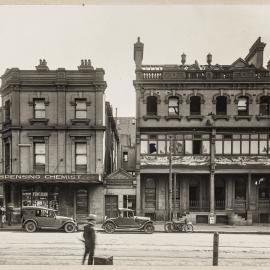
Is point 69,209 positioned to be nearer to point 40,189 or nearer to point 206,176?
point 40,189

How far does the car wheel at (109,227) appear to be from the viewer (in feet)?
72.7

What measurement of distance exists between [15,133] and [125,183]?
7.51 meters

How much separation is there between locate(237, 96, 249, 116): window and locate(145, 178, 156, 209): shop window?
7.12m

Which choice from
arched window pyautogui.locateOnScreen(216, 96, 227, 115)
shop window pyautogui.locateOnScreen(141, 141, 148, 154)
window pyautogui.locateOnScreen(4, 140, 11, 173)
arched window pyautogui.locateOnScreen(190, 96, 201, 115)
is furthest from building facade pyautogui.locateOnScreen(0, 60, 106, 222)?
arched window pyautogui.locateOnScreen(216, 96, 227, 115)

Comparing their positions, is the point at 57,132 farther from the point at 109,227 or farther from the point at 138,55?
the point at 109,227

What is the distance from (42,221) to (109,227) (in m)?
3.42

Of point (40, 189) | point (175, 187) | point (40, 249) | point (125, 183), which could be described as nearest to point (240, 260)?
point (40, 249)

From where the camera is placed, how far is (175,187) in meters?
27.1

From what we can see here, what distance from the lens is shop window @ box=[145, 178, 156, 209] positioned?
28.9 metres

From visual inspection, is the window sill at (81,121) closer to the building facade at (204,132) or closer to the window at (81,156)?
the window at (81,156)

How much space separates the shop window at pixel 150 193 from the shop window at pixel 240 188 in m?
5.30

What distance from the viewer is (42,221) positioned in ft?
74.2

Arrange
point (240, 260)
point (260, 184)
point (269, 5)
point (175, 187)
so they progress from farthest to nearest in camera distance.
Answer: point (260, 184), point (175, 187), point (240, 260), point (269, 5)

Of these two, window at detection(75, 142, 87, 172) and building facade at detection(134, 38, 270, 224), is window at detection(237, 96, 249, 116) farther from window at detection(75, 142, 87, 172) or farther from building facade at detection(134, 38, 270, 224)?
window at detection(75, 142, 87, 172)
